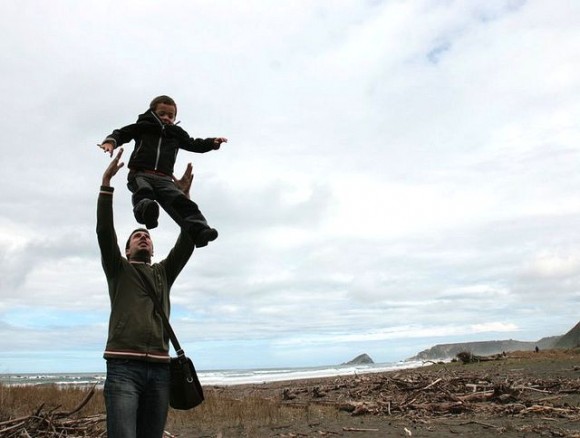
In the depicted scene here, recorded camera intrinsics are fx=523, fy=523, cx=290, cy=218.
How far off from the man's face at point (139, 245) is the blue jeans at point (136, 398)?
94cm

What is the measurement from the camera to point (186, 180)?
5285 mm

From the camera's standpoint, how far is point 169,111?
5.38 m

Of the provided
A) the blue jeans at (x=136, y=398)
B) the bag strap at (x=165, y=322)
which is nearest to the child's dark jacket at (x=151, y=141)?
the bag strap at (x=165, y=322)

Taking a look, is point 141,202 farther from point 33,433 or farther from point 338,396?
point 338,396

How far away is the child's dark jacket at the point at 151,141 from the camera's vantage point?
201 inches

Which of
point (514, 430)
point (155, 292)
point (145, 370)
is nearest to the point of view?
point (145, 370)

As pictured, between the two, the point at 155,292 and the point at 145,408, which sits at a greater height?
the point at 155,292

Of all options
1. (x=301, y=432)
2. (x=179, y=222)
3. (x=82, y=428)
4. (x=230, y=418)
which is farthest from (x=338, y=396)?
(x=179, y=222)

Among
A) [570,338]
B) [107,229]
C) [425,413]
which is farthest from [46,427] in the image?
[570,338]

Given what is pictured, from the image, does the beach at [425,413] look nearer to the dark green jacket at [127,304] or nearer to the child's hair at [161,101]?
the dark green jacket at [127,304]

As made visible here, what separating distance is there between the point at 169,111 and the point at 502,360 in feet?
65.8

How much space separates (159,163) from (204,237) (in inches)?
44.6

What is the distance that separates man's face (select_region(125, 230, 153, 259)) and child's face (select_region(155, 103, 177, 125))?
1401mm

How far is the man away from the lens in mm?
3645
